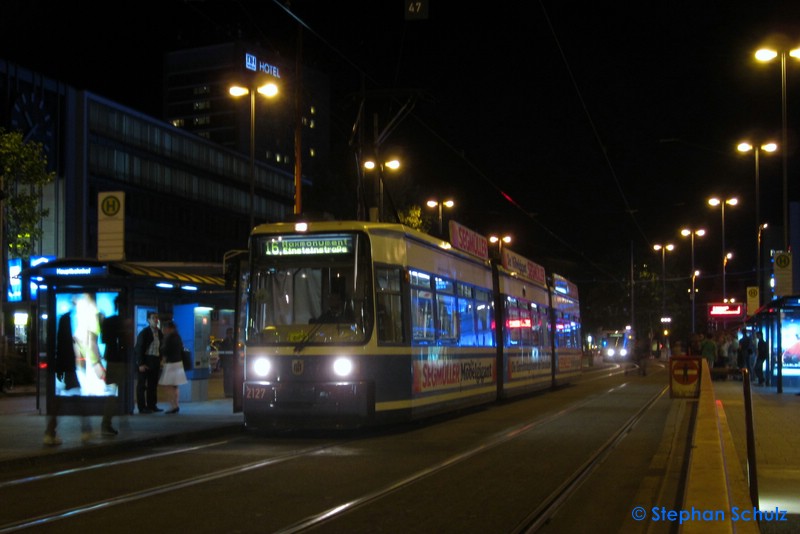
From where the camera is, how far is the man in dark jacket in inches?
711

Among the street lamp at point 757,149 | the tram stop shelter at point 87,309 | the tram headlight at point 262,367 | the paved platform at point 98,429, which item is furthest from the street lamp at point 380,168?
the street lamp at point 757,149

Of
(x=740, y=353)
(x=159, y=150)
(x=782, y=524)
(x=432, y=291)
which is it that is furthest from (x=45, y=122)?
(x=782, y=524)

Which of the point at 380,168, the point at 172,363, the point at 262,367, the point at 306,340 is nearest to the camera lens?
the point at 306,340

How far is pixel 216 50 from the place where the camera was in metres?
120

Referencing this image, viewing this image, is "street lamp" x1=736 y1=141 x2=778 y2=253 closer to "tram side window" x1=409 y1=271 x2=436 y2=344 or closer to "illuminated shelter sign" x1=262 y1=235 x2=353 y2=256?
"tram side window" x1=409 y1=271 x2=436 y2=344

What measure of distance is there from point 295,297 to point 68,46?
80847 millimetres

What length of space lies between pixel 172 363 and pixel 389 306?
5494mm

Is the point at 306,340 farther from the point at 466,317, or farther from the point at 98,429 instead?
the point at 466,317

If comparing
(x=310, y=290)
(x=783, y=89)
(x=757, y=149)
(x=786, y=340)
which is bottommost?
(x=786, y=340)

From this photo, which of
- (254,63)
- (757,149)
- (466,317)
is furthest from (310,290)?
(254,63)

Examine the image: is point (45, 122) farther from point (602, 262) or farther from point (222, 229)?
point (602, 262)

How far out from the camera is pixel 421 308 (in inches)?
641

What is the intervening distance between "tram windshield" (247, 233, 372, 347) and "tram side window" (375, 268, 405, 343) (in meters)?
0.28

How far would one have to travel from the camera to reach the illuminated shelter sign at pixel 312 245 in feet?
48.2
